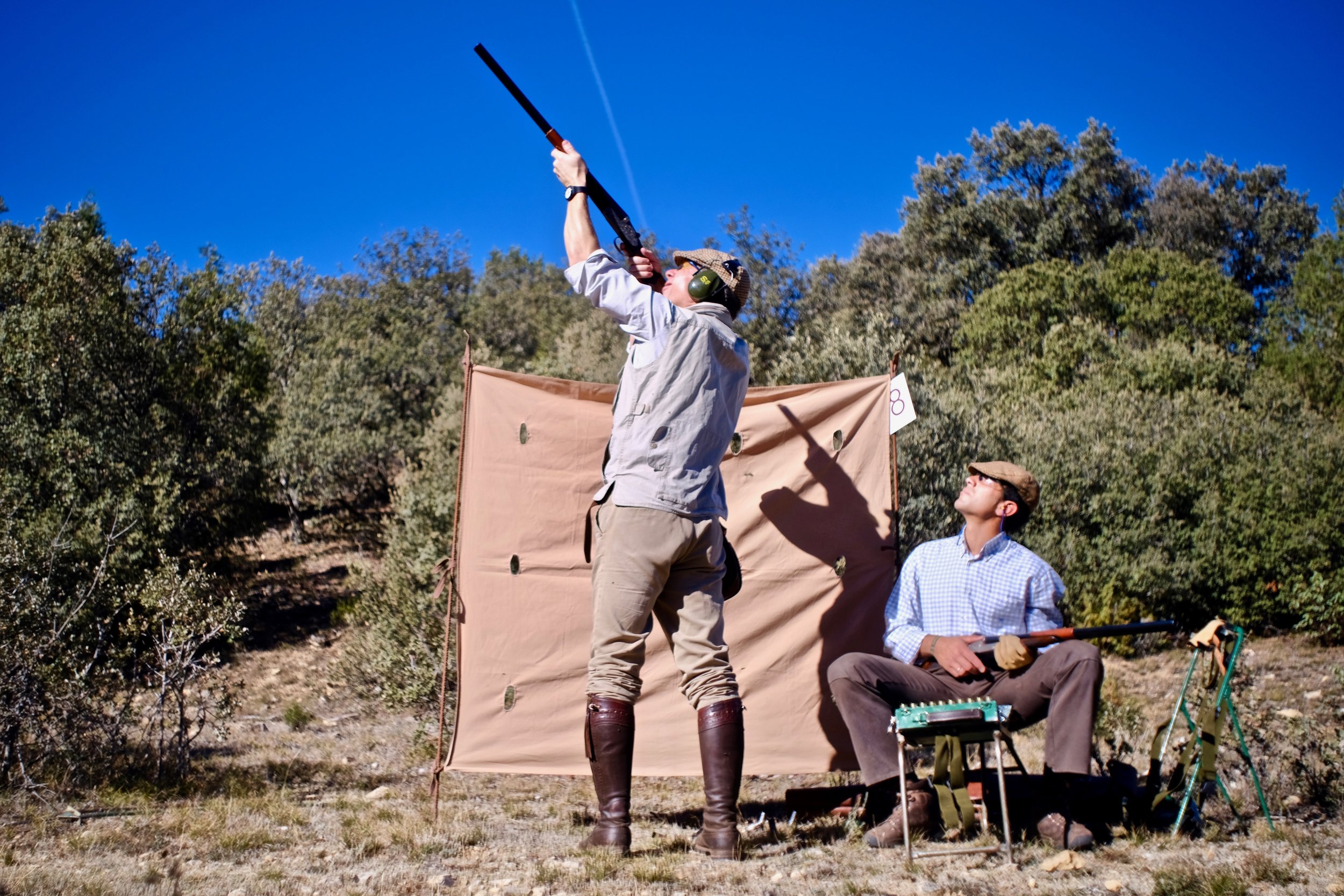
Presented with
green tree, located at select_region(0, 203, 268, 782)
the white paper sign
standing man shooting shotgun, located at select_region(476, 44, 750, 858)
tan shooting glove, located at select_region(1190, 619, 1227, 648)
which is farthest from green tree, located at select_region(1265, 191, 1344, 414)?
standing man shooting shotgun, located at select_region(476, 44, 750, 858)

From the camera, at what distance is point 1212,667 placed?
172 inches

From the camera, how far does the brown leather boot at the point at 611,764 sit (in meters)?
4.08

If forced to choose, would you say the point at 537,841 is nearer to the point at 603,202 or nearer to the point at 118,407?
the point at 603,202

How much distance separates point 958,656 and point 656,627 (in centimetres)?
159

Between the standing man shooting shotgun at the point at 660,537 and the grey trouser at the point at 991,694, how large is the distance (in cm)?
57

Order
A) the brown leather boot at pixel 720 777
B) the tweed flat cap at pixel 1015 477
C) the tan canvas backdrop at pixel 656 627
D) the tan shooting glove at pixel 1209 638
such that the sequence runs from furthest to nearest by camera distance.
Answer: the tan canvas backdrop at pixel 656 627 < the tweed flat cap at pixel 1015 477 < the tan shooting glove at pixel 1209 638 < the brown leather boot at pixel 720 777

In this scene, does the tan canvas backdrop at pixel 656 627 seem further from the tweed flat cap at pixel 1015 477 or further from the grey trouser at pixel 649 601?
the grey trouser at pixel 649 601

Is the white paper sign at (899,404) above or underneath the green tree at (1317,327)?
underneath

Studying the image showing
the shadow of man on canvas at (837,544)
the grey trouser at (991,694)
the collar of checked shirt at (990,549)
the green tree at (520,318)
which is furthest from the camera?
the green tree at (520,318)

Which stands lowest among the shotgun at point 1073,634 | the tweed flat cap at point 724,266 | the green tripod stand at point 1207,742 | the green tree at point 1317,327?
the green tripod stand at point 1207,742

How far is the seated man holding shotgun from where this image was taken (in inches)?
166

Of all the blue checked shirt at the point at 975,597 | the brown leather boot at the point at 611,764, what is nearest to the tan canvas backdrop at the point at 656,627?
the blue checked shirt at the point at 975,597

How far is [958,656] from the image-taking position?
4566mm

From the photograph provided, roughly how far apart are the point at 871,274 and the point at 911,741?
26759mm
